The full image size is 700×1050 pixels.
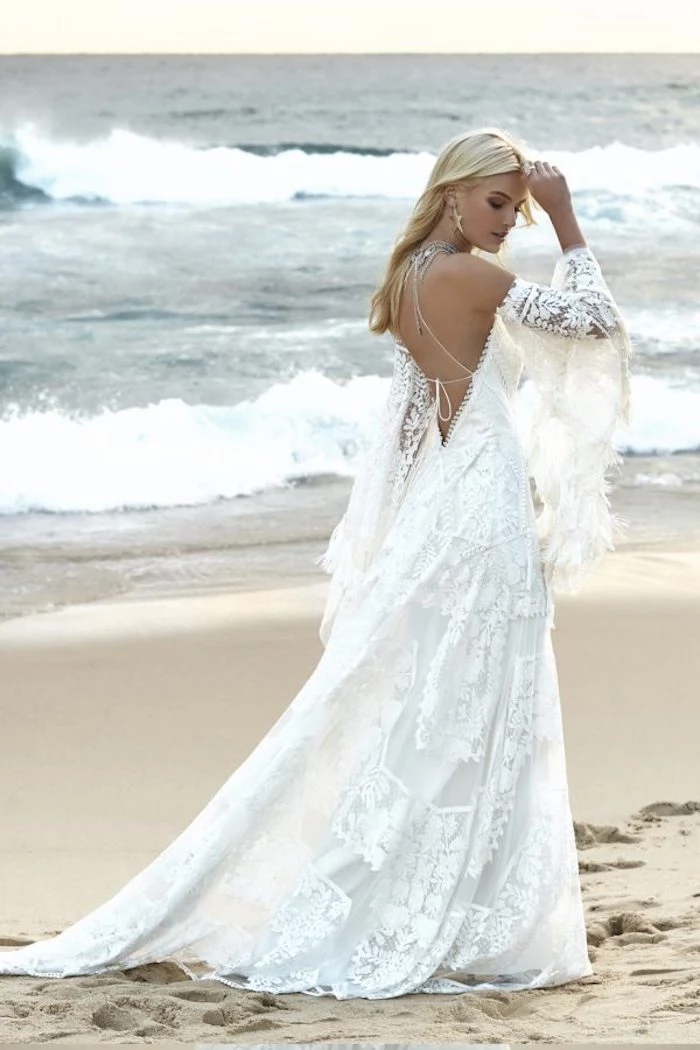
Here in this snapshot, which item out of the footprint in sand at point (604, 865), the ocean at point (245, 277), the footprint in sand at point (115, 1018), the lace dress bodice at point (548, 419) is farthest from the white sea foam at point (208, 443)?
the footprint in sand at point (115, 1018)

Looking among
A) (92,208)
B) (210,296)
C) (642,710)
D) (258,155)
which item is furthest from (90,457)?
(258,155)

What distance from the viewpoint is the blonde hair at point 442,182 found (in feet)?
11.9

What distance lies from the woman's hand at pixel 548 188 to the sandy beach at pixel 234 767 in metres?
1.66

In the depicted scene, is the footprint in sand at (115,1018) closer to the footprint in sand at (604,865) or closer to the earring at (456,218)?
the footprint in sand at (604,865)

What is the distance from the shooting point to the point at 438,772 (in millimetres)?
3633

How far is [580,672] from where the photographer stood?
662 centimetres

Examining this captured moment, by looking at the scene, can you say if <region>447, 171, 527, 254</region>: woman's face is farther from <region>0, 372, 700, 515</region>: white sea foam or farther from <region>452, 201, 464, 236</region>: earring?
<region>0, 372, 700, 515</region>: white sea foam

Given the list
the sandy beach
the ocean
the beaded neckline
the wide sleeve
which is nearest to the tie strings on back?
the beaded neckline

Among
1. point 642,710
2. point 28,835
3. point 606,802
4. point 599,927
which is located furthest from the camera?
point 642,710

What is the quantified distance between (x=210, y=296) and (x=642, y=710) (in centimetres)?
1210

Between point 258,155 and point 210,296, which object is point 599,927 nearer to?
point 210,296

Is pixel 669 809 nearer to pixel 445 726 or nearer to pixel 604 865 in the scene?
pixel 604 865

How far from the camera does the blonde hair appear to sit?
3.64 m

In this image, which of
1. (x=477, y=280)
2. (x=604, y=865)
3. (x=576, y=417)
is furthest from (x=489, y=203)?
(x=604, y=865)
